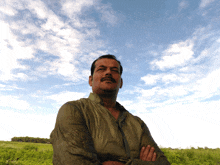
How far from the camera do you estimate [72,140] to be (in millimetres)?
2215

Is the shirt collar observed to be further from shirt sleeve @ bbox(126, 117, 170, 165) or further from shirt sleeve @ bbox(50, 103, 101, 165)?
shirt sleeve @ bbox(50, 103, 101, 165)

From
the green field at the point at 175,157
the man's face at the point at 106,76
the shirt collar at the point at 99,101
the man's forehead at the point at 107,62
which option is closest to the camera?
the shirt collar at the point at 99,101

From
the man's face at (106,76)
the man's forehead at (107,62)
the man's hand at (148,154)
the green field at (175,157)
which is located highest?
the man's forehead at (107,62)

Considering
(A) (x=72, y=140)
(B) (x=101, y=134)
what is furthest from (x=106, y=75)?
(A) (x=72, y=140)

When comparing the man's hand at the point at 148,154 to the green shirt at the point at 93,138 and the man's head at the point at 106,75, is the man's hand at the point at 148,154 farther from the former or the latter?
the man's head at the point at 106,75

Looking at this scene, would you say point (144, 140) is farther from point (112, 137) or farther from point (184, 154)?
point (184, 154)

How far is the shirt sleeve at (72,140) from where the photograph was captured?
2113 millimetres

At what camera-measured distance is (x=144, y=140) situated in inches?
115

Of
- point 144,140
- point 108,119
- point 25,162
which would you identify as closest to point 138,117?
point 144,140

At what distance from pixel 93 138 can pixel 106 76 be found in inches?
48.7

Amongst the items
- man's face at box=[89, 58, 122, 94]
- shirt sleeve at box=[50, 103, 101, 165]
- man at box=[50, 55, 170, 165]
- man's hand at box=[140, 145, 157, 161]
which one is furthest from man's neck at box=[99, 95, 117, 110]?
man's hand at box=[140, 145, 157, 161]

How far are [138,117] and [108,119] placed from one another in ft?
3.16

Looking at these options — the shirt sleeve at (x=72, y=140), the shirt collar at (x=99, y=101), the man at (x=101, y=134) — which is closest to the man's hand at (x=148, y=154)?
the man at (x=101, y=134)

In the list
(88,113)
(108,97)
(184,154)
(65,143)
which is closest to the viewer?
(65,143)
